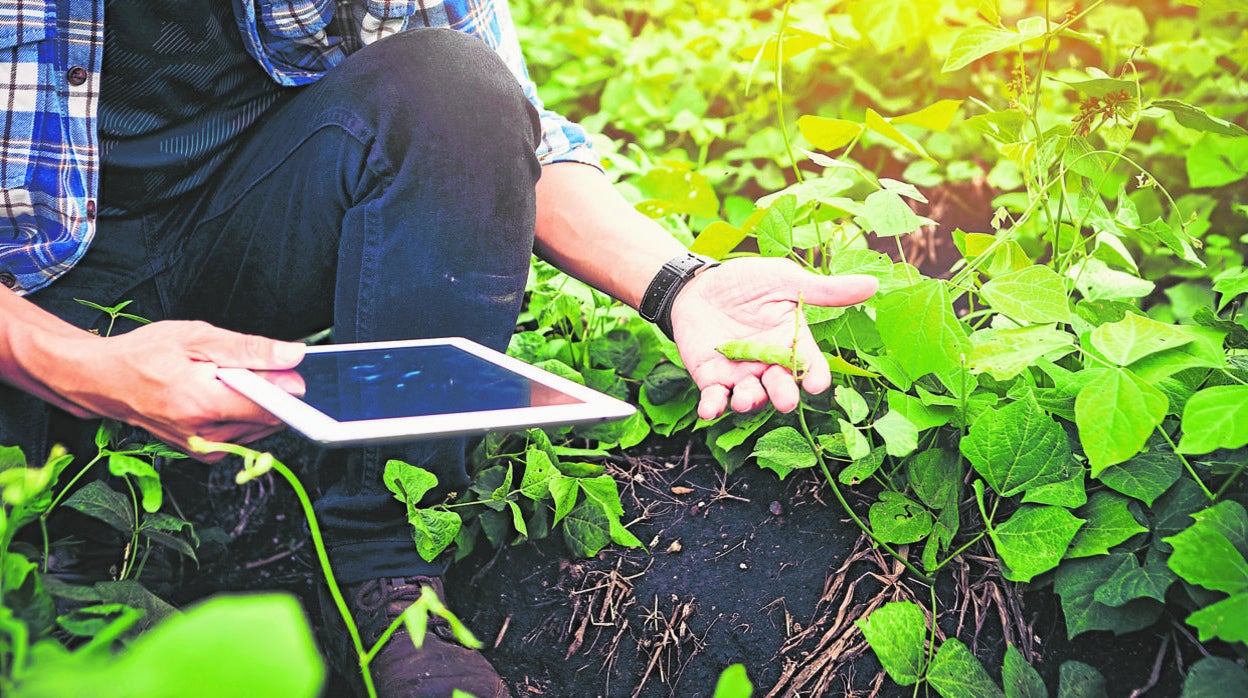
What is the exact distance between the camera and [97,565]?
1382 mm

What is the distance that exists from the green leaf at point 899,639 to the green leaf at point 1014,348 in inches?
13.3

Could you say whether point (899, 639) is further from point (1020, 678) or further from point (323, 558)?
point (323, 558)

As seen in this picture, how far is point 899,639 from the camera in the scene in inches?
45.2

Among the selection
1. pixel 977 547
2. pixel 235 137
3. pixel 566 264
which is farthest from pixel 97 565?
pixel 977 547

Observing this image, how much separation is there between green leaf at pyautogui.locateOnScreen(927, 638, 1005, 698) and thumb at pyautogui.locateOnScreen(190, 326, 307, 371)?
92cm

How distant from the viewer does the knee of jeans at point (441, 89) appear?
1255 mm

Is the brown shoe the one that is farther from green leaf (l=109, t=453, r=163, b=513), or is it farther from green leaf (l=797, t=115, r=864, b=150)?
green leaf (l=797, t=115, r=864, b=150)

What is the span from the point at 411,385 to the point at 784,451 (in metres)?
0.58

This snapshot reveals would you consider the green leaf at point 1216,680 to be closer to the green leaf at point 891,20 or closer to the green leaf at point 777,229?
the green leaf at point 777,229

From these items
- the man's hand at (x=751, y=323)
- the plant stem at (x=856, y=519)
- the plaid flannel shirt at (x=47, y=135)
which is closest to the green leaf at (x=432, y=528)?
the man's hand at (x=751, y=323)

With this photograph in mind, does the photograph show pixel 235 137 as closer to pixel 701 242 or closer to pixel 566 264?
pixel 566 264

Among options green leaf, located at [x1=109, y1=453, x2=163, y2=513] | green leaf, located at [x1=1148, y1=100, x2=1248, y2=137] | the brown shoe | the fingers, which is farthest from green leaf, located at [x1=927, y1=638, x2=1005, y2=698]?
green leaf, located at [x1=109, y1=453, x2=163, y2=513]

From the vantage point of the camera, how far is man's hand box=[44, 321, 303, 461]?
1.06 metres

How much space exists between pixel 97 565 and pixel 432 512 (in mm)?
604
